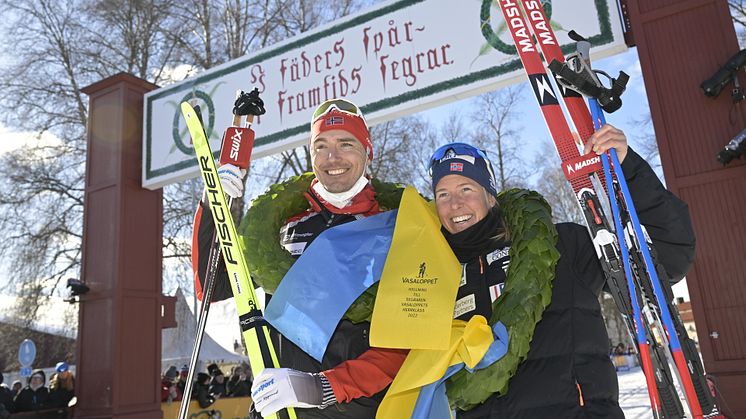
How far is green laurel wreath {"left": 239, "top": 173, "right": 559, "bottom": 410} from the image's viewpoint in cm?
172

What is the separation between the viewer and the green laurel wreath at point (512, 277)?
1723 millimetres

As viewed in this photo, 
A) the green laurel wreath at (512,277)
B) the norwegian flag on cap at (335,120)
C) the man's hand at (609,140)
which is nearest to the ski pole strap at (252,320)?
the green laurel wreath at (512,277)

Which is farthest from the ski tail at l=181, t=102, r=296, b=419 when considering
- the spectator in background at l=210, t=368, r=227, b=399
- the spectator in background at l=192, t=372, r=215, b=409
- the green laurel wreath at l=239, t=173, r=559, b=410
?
the spectator in background at l=210, t=368, r=227, b=399

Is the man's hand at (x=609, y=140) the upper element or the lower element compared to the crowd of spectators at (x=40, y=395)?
upper

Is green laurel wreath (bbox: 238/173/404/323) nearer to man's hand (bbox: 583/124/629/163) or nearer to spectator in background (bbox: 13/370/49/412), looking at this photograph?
man's hand (bbox: 583/124/629/163)

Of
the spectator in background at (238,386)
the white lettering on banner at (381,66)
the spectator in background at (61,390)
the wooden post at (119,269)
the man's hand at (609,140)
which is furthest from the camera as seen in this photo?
the spectator in background at (238,386)

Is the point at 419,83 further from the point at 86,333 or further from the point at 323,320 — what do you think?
the point at 86,333

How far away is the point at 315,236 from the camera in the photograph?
7.55 ft

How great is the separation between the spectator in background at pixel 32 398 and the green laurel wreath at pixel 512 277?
709 centimetres

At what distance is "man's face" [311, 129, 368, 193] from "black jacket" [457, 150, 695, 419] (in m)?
0.89

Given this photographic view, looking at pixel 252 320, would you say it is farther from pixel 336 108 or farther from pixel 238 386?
pixel 238 386

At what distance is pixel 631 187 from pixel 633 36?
3321mm

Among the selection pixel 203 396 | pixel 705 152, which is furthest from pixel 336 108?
pixel 203 396

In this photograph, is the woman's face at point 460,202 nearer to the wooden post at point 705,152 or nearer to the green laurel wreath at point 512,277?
the green laurel wreath at point 512,277
